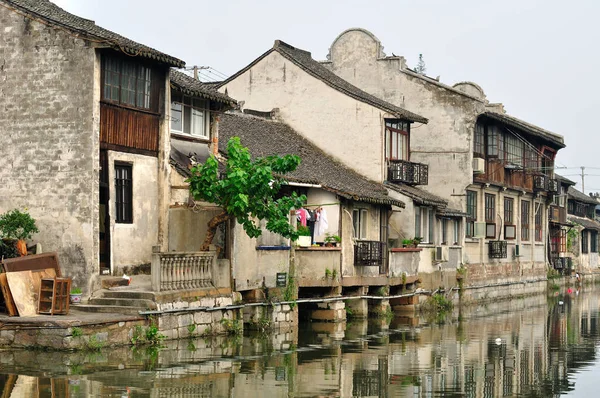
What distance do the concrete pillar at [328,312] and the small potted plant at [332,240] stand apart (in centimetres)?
201

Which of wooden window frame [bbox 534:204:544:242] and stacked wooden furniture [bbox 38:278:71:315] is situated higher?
wooden window frame [bbox 534:204:544:242]

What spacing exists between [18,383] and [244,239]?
11351mm

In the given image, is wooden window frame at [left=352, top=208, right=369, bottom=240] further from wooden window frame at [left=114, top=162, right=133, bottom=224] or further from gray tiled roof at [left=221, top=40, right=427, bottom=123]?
wooden window frame at [left=114, top=162, right=133, bottom=224]

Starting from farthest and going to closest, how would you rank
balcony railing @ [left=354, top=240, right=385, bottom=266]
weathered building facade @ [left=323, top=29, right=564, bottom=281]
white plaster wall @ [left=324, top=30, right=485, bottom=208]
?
weathered building facade @ [left=323, top=29, right=564, bottom=281]
white plaster wall @ [left=324, top=30, right=485, bottom=208]
balcony railing @ [left=354, top=240, right=385, bottom=266]

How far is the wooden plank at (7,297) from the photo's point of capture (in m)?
23.9

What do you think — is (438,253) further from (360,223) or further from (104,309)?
(104,309)

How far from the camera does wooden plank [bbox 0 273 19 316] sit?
23.9m

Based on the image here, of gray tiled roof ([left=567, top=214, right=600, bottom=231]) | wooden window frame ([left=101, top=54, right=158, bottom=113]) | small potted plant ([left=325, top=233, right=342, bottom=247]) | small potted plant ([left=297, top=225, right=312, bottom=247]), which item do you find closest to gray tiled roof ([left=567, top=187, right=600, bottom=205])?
gray tiled roof ([left=567, top=214, right=600, bottom=231])

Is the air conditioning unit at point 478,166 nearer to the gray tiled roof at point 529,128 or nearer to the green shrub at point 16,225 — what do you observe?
the gray tiled roof at point 529,128

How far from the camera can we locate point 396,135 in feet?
142

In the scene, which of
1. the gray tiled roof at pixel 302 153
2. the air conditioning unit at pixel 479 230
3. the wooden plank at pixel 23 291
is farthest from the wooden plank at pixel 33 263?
the air conditioning unit at pixel 479 230

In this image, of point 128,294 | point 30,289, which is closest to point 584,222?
point 128,294

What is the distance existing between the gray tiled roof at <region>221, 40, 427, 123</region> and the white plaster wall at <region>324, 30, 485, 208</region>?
232cm

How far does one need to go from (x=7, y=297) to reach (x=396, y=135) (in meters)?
22.9
